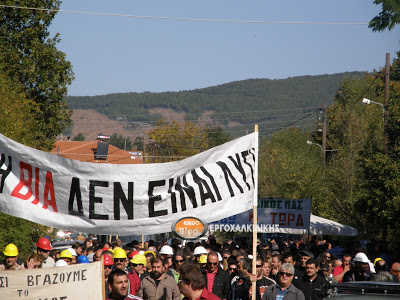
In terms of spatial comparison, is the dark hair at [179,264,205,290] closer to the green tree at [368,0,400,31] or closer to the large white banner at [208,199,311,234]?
the green tree at [368,0,400,31]

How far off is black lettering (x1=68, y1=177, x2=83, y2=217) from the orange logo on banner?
16.8 ft

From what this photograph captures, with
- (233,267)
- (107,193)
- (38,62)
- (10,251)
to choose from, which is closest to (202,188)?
(107,193)

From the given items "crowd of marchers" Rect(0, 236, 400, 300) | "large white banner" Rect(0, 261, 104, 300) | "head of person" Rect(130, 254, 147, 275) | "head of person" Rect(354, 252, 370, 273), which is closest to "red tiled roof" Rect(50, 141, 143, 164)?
"crowd of marchers" Rect(0, 236, 400, 300)

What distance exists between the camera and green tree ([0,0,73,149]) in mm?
33469

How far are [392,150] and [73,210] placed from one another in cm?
1977

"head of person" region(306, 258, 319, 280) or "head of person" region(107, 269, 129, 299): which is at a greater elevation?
"head of person" region(107, 269, 129, 299)

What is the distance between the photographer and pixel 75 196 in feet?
25.1

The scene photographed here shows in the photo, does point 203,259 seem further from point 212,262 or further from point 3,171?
point 3,171

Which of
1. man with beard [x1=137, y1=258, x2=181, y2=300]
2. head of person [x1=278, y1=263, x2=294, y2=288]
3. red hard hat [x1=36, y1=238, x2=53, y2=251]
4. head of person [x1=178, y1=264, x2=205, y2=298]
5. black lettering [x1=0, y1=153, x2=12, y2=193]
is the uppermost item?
black lettering [x1=0, y1=153, x2=12, y2=193]

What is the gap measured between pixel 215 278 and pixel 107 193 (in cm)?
273

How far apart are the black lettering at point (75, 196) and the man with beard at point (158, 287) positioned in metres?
1.45

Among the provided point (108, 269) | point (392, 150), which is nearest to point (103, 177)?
point (108, 269)

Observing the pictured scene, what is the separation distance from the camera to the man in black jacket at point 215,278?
9492 millimetres

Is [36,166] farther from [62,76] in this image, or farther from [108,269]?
[62,76]
